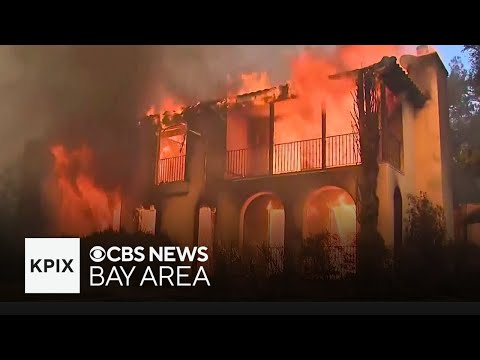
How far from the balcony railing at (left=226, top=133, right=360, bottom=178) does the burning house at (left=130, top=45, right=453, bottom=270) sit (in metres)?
0.01

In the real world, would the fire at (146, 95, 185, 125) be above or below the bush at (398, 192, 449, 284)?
above

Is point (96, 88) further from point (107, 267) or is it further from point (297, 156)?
point (297, 156)

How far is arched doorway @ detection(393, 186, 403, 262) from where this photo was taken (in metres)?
7.14

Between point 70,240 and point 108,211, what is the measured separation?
524mm

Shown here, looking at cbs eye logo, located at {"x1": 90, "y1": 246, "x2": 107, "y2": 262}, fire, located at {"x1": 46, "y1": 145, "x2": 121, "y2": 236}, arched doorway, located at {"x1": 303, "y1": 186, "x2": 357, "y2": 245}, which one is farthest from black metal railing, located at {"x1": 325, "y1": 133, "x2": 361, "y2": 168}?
cbs eye logo, located at {"x1": 90, "y1": 246, "x2": 107, "y2": 262}


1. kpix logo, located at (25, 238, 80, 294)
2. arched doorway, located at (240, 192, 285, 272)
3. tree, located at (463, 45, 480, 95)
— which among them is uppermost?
tree, located at (463, 45, 480, 95)

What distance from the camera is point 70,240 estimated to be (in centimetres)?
716

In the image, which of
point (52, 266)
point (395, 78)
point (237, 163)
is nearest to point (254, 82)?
point (237, 163)

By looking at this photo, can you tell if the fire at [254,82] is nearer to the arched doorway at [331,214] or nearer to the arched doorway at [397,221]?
the arched doorway at [331,214]

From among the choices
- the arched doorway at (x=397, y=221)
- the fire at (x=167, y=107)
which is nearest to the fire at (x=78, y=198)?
the fire at (x=167, y=107)

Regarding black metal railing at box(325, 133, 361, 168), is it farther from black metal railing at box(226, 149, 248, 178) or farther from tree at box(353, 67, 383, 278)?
black metal railing at box(226, 149, 248, 178)

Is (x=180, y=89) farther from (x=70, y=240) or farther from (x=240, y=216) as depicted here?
(x=70, y=240)

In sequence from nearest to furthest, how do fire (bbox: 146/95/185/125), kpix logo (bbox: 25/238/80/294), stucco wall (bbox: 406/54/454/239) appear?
kpix logo (bbox: 25/238/80/294)
stucco wall (bbox: 406/54/454/239)
fire (bbox: 146/95/185/125)

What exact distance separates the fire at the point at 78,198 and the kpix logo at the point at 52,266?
19cm
